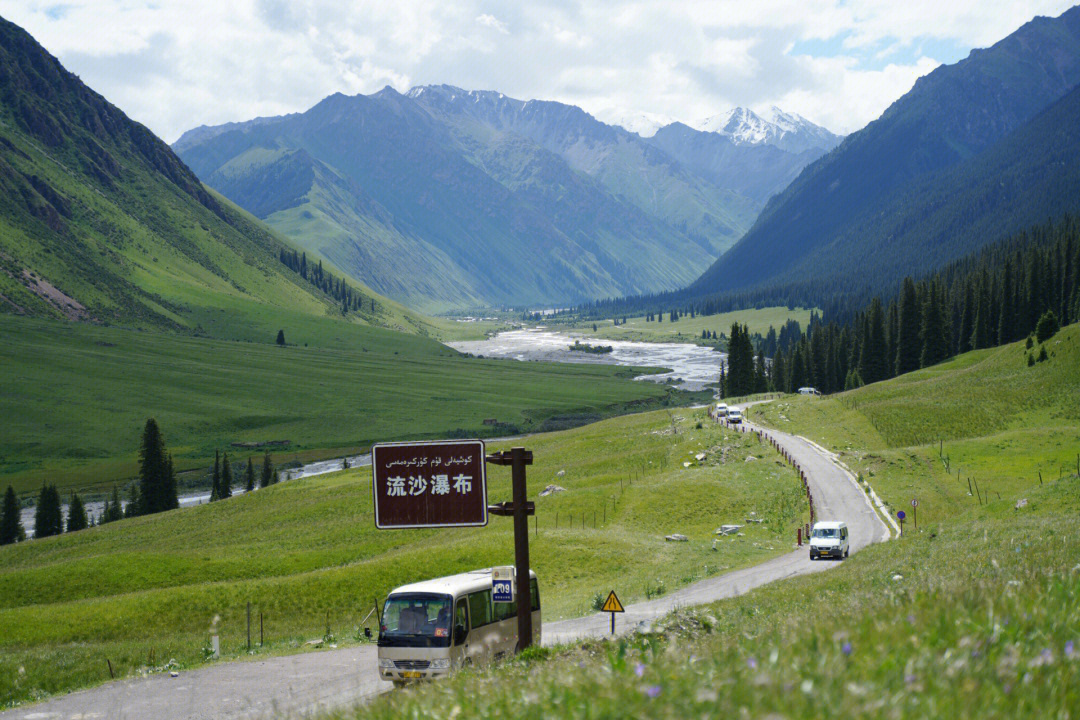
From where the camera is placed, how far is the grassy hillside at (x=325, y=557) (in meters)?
38.5

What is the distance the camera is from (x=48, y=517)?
107 metres

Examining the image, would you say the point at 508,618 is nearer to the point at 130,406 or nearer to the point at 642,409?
the point at 642,409

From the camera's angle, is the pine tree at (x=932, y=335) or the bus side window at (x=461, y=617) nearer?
the bus side window at (x=461, y=617)

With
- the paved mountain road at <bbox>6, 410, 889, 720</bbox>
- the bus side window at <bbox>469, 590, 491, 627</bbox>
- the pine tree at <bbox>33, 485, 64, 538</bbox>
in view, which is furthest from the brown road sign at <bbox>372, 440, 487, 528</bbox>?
the pine tree at <bbox>33, 485, 64, 538</bbox>

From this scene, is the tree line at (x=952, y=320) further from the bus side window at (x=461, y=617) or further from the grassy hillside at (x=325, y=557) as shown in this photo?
the bus side window at (x=461, y=617)

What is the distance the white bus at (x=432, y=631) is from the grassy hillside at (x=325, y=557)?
11.7 m

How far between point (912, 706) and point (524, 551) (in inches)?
642

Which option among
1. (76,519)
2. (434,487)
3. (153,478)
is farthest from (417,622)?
(153,478)

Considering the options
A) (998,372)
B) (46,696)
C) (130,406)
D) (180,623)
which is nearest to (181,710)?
(46,696)

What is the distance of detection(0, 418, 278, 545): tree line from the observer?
343 feet

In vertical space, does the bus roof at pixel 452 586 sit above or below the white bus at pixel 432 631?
above

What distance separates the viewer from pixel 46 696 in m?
25.9

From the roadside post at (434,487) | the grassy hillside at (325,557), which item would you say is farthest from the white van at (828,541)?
the roadside post at (434,487)

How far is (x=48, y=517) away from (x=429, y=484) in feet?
347
